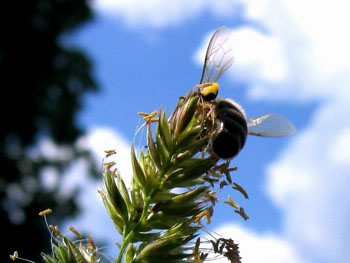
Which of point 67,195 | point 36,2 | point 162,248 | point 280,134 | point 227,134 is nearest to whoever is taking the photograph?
point 162,248

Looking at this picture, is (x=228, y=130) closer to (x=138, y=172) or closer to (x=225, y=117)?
(x=225, y=117)

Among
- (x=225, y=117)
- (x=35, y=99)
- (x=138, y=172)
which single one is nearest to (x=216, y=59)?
(x=225, y=117)

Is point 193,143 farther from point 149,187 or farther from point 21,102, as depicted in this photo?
point 21,102

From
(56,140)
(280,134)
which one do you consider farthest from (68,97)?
(280,134)

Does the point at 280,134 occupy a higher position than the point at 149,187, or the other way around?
the point at 280,134

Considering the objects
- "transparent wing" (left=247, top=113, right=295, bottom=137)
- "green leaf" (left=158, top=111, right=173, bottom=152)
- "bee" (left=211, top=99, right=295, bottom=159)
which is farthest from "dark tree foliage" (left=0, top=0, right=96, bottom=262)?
"green leaf" (left=158, top=111, right=173, bottom=152)

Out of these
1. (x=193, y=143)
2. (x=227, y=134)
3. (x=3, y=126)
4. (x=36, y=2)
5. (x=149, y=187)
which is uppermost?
(x=36, y=2)

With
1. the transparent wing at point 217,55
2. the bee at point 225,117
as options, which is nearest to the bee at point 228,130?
the bee at point 225,117
